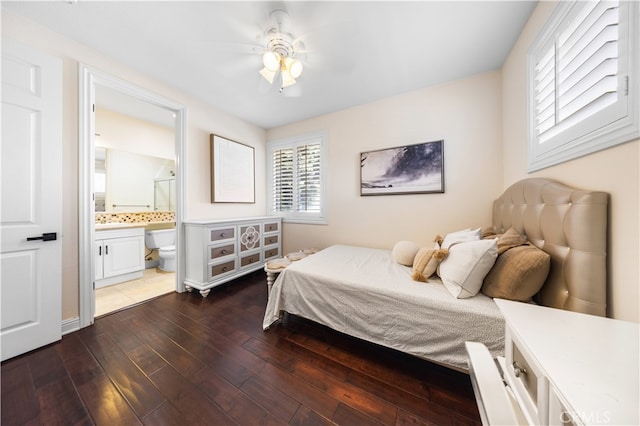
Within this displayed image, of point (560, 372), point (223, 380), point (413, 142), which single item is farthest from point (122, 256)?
point (413, 142)

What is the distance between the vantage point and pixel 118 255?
113 inches

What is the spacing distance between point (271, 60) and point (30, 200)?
2182 mm

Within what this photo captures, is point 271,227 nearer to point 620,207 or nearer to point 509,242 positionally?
point 509,242

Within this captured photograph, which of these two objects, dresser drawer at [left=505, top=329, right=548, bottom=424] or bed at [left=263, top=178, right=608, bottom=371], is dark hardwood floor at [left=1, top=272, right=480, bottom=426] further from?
dresser drawer at [left=505, top=329, right=548, bottom=424]

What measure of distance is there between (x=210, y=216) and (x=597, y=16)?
12.1 ft

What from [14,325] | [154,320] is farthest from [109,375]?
[14,325]

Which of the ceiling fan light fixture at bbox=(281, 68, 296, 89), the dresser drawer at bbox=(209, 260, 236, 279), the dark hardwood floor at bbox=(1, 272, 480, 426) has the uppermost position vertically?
the ceiling fan light fixture at bbox=(281, 68, 296, 89)

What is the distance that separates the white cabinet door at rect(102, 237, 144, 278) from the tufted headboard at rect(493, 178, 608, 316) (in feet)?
14.8

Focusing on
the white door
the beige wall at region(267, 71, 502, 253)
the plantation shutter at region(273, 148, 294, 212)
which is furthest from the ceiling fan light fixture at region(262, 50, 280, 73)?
the plantation shutter at region(273, 148, 294, 212)

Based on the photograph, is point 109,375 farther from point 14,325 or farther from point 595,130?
point 595,130

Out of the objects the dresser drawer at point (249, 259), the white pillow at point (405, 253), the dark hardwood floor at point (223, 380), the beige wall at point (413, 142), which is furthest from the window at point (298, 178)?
the dark hardwood floor at point (223, 380)

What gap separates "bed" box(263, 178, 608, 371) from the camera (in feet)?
3.14

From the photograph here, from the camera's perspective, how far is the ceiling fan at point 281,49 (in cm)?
157

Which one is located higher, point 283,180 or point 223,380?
point 283,180
